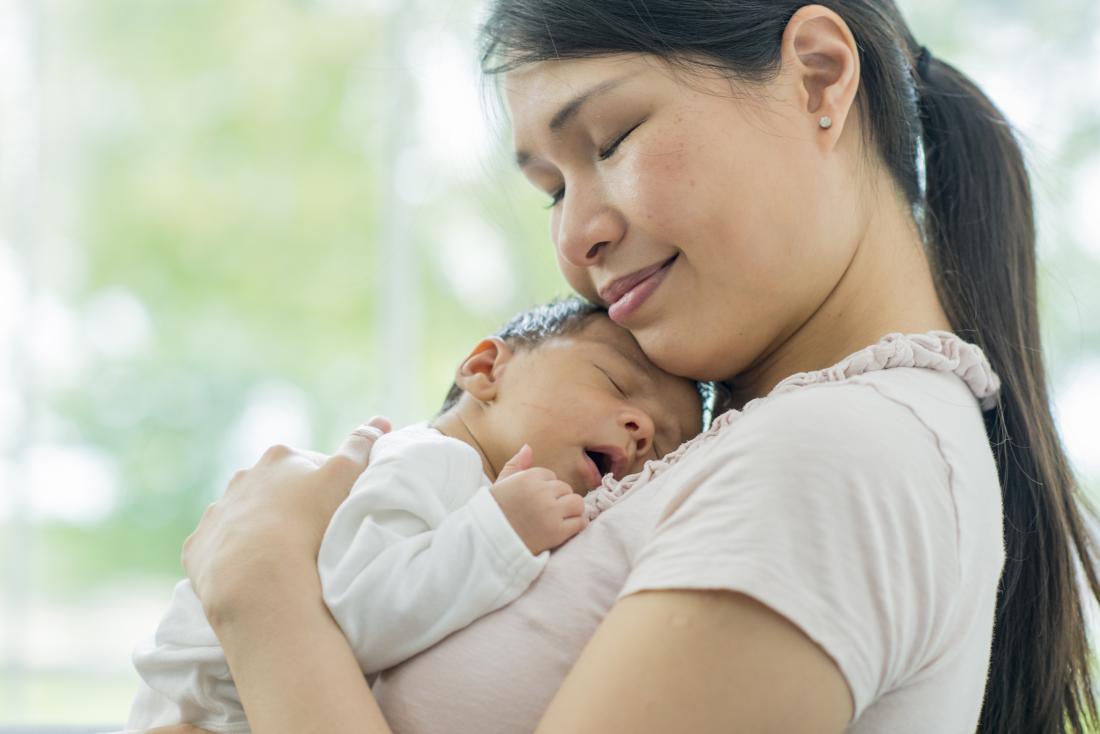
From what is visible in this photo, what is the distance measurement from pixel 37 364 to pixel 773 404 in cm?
417

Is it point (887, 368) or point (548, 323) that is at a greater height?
point (548, 323)

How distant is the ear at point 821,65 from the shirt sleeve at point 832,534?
378 mm

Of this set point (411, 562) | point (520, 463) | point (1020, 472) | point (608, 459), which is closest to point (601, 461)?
point (608, 459)

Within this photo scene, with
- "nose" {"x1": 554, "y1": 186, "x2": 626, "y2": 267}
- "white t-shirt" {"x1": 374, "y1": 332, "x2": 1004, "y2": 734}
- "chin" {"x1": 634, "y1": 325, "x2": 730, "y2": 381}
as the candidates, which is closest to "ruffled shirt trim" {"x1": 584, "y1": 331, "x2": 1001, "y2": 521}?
"white t-shirt" {"x1": 374, "y1": 332, "x2": 1004, "y2": 734}

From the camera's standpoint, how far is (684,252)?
3.88 feet

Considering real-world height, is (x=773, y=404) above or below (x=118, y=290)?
below

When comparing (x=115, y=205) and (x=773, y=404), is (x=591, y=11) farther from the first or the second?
(x=115, y=205)

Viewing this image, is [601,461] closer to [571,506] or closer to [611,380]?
[611,380]

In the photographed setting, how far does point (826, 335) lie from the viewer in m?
1.27

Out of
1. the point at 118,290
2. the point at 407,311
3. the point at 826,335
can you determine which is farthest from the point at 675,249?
the point at 118,290

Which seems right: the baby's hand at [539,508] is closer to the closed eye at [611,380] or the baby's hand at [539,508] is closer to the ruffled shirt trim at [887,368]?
the ruffled shirt trim at [887,368]

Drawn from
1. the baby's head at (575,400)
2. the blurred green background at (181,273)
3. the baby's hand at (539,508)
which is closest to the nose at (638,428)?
the baby's head at (575,400)

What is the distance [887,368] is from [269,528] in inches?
25.7

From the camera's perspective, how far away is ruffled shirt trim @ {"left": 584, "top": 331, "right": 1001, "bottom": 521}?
1.11m
